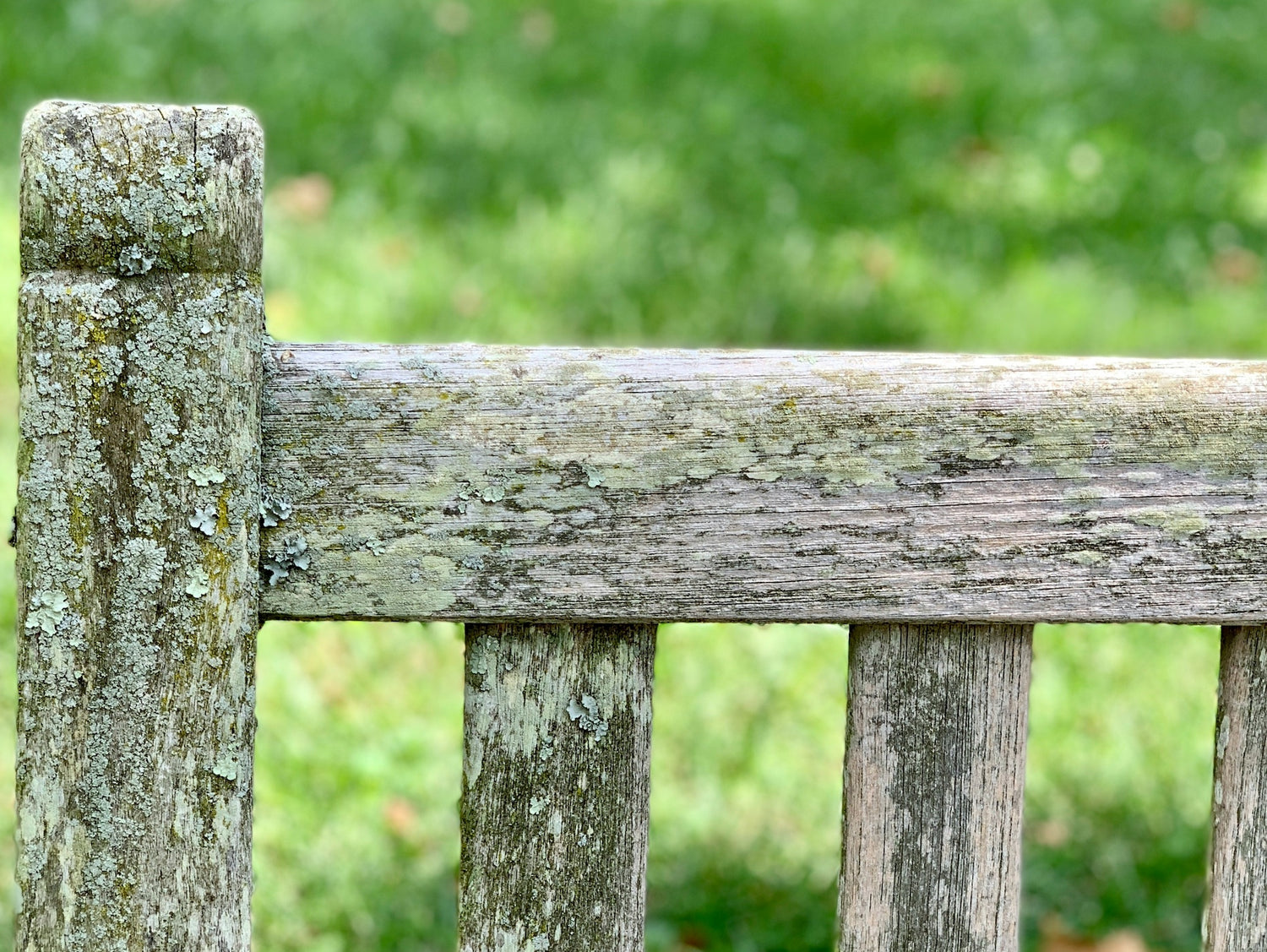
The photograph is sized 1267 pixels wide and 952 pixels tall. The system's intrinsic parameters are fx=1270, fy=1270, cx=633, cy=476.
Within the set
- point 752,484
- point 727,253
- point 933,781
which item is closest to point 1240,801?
point 933,781

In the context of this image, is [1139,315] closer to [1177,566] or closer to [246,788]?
[1177,566]

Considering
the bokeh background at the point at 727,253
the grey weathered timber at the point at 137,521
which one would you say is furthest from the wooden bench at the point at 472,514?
the bokeh background at the point at 727,253

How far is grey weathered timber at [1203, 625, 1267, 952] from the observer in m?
0.91

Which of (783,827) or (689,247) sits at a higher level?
(689,247)

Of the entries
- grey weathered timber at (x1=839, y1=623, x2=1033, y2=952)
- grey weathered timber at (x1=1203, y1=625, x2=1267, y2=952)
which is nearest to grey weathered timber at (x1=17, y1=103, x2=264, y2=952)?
grey weathered timber at (x1=839, y1=623, x2=1033, y2=952)

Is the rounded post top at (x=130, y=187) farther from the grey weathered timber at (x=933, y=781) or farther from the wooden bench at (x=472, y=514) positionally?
the grey weathered timber at (x=933, y=781)

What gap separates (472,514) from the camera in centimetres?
82

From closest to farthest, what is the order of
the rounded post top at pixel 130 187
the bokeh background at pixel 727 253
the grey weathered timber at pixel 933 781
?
the rounded post top at pixel 130 187, the grey weathered timber at pixel 933 781, the bokeh background at pixel 727 253

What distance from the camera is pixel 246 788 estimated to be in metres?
0.84

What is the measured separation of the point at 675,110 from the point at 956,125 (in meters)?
0.98

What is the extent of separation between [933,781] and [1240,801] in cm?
Answer: 23

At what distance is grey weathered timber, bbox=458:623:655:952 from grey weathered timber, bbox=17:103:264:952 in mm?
155

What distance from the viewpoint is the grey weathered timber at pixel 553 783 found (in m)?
0.86

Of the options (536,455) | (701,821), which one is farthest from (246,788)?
(701,821)
